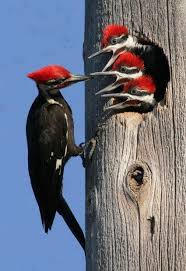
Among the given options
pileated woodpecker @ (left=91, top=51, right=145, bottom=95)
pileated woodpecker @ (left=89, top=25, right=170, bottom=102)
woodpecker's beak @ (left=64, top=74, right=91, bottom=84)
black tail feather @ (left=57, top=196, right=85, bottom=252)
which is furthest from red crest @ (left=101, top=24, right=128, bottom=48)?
black tail feather @ (left=57, top=196, right=85, bottom=252)

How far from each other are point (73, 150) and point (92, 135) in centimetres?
63

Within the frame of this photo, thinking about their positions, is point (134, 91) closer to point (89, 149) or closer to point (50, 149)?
point (89, 149)

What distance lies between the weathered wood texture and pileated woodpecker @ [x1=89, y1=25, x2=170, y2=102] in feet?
0.22

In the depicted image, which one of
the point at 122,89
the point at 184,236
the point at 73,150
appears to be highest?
the point at 122,89

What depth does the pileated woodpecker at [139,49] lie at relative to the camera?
3.65 metres

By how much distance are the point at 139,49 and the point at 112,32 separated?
292 mm

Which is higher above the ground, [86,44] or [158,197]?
[86,44]

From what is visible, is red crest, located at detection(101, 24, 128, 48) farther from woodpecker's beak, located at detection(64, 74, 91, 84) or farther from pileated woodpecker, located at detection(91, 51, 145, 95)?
woodpecker's beak, located at detection(64, 74, 91, 84)

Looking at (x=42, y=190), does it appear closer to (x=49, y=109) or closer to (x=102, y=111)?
(x=49, y=109)

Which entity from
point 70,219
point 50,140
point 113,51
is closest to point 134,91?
point 113,51

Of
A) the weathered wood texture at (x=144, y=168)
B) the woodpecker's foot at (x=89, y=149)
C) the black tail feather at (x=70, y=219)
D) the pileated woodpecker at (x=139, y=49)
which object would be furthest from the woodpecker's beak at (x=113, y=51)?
the black tail feather at (x=70, y=219)

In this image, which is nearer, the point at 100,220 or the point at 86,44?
the point at 100,220

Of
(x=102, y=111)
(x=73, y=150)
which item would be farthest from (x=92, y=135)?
(x=73, y=150)

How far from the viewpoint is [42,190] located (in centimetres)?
434
